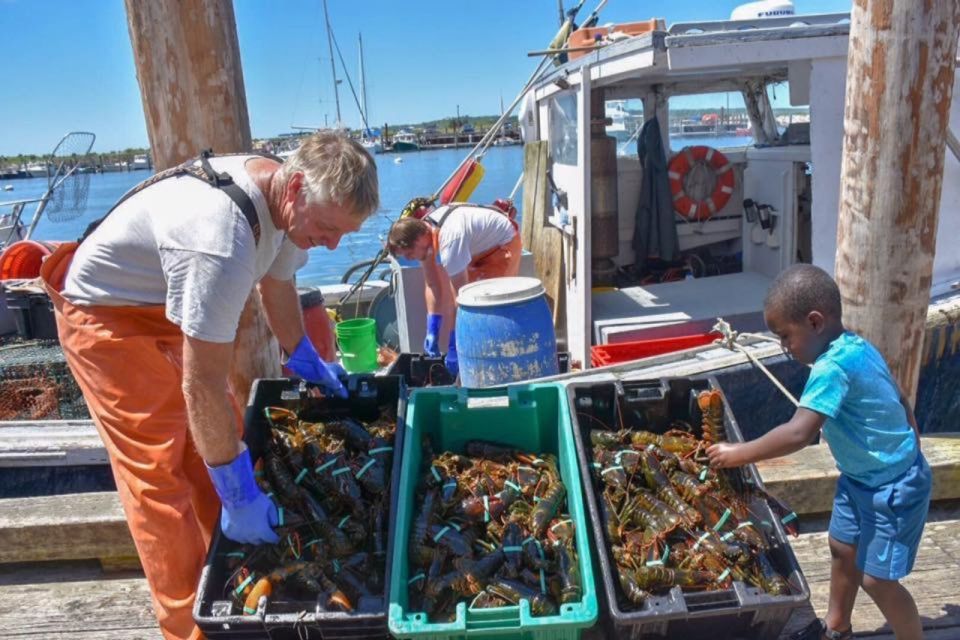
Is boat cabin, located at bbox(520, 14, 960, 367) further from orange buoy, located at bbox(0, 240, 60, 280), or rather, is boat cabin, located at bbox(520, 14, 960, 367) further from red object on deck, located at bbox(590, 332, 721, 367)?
orange buoy, located at bbox(0, 240, 60, 280)

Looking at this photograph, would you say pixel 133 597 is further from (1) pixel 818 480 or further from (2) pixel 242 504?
(1) pixel 818 480

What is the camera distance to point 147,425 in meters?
2.29

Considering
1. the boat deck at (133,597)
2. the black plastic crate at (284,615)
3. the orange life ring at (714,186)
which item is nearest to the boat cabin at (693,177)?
the orange life ring at (714,186)

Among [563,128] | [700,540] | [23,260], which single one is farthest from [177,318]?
[563,128]

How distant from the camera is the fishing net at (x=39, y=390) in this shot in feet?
17.9

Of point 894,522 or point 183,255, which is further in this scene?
point 894,522

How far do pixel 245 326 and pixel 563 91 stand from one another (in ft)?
13.8

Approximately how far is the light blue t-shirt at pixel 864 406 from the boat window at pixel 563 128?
4117mm

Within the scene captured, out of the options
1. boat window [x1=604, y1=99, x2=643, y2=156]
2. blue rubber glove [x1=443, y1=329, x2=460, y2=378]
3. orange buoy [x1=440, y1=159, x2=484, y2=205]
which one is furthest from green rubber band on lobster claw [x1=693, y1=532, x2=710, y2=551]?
boat window [x1=604, y1=99, x2=643, y2=156]

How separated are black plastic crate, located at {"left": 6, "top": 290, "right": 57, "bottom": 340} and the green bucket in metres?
2.29

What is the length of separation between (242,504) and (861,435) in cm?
196

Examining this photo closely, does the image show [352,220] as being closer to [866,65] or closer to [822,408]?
[822,408]

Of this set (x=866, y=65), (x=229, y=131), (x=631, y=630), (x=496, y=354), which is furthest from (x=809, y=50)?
(x=631, y=630)

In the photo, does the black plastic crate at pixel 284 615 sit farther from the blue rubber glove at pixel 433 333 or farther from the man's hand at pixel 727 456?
the blue rubber glove at pixel 433 333
